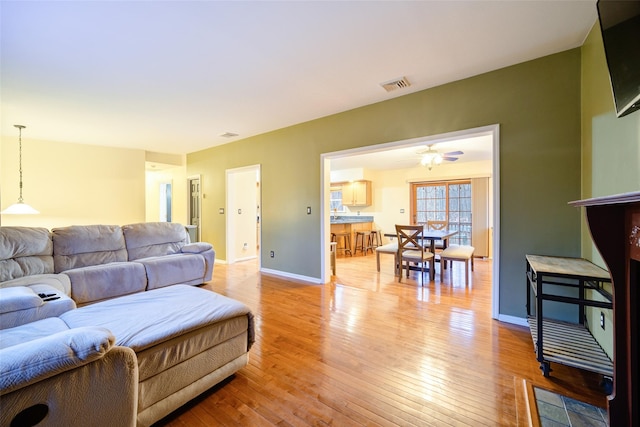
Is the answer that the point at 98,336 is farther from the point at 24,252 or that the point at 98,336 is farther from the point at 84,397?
the point at 24,252

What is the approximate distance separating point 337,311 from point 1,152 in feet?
21.6

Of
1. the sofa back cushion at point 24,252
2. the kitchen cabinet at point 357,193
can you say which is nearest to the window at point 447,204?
the kitchen cabinet at point 357,193

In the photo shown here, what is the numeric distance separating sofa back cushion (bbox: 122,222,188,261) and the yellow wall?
2.77 meters

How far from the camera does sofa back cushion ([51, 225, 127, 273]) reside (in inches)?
126

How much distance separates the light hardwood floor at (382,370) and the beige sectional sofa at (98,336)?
27 cm

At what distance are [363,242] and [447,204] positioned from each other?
244 cm

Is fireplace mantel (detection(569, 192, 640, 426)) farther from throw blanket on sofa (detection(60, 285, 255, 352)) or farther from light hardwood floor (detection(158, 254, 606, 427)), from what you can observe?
throw blanket on sofa (detection(60, 285, 255, 352))

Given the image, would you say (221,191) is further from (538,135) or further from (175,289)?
(538,135)

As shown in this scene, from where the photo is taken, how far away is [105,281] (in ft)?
10.2

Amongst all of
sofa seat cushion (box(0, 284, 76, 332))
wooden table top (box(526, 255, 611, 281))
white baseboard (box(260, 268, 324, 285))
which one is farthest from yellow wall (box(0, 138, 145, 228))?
wooden table top (box(526, 255, 611, 281))

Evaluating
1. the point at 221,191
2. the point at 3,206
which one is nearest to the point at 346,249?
the point at 221,191

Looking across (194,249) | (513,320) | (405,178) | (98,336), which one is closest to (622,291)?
(513,320)

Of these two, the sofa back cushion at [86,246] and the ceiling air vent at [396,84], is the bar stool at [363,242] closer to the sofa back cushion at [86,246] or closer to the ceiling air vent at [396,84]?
the ceiling air vent at [396,84]

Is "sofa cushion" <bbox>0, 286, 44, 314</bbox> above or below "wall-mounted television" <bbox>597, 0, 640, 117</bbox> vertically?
below
